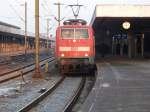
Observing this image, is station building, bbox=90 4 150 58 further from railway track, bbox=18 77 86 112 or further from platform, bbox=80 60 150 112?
platform, bbox=80 60 150 112

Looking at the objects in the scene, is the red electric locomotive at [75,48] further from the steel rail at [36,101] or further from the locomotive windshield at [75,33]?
the steel rail at [36,101]

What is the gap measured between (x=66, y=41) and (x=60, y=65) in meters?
1.47

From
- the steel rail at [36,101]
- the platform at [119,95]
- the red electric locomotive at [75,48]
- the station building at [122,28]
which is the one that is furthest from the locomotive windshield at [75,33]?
the station building at [122,28]

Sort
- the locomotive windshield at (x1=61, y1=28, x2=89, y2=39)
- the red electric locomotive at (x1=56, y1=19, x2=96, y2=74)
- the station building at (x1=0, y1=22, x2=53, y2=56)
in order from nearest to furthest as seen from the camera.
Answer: the red electric locomotive at (x1=56, y1=19, x2=96, y2=74)
the locomotive windshield at (x1=61, y1=28, x2=89, y2=39)
the station building at (x1=0, y1=22, x2=53, y2=56)

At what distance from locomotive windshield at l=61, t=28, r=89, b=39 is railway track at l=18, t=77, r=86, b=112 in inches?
204

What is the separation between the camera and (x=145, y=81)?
21484mm

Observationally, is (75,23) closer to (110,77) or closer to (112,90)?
(110,77)

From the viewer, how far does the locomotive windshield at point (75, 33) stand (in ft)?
101

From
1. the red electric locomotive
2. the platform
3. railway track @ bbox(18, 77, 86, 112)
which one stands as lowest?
railway track @ bbox(18, 77, 86, 112)

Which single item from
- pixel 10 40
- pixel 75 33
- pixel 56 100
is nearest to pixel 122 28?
pixel 10 40

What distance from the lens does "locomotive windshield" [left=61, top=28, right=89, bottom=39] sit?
30.7 meters

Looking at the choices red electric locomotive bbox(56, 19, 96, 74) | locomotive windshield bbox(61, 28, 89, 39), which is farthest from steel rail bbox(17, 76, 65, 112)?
locomotive windshield bbox(61, 28, 89, 39)

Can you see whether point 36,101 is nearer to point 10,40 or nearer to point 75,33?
point 75,33

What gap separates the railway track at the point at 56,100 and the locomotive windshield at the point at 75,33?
5.18m
